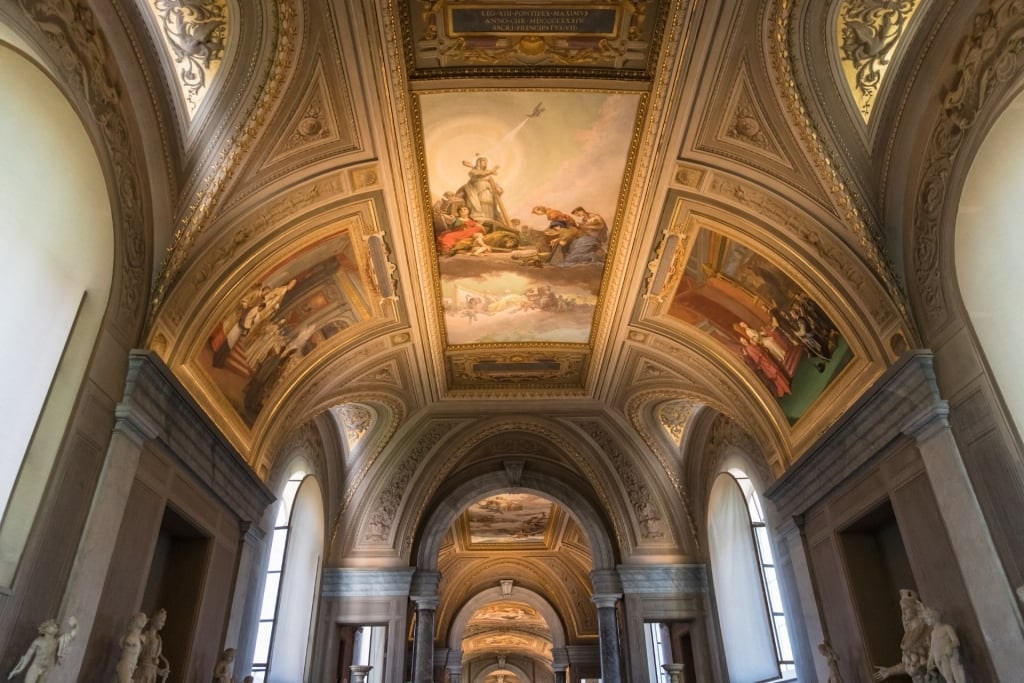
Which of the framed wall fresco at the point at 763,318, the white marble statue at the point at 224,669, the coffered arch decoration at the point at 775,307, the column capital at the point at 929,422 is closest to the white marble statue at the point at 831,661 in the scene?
the coffered arch decoration at the point at 775,307

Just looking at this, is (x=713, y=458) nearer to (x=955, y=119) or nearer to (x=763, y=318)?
(x=763, y=318)

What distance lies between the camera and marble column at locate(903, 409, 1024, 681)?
20.7 feet

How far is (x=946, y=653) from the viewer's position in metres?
6.90

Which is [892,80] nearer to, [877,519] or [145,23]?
[877,519]

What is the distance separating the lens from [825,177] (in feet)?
26.9

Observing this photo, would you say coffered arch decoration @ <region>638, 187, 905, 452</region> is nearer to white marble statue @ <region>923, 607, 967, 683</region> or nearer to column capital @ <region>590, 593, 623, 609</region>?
white marble statue @ <region>923, 607, 967, 683</region>

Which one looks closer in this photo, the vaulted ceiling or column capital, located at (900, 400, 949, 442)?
column capital, located at (900, 400, 949, 442)

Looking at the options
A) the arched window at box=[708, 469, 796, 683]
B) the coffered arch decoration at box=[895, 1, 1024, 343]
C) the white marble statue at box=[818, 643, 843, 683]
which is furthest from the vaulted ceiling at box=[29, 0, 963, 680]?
the arched window at box=[708, 469, 796, 683]

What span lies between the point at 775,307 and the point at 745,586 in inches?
275

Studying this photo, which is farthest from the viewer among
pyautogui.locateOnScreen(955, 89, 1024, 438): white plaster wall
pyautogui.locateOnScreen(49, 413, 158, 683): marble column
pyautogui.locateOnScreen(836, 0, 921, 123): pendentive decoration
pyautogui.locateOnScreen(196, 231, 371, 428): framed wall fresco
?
pyautogui.locateOnScreen(196, 231, 371, 428): framed wall fresco

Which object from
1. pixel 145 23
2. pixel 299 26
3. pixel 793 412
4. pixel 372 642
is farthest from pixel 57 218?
pixel 372 642

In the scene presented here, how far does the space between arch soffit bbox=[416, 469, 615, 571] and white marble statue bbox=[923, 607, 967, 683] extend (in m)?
9.85

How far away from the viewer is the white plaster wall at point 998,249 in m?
6.68

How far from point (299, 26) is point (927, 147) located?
6.70m
